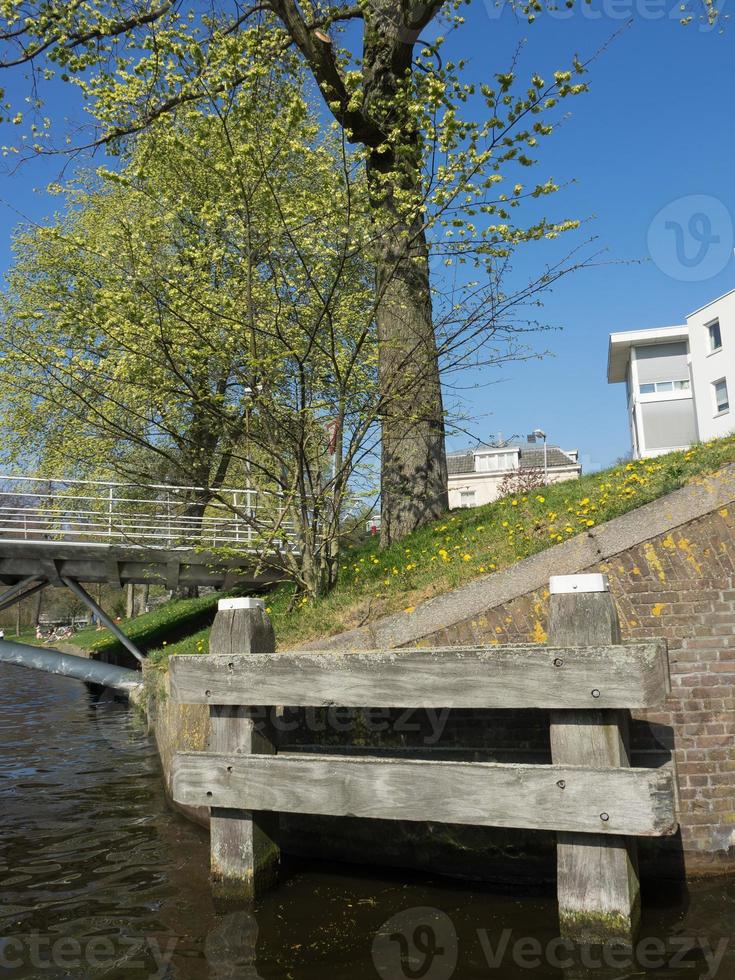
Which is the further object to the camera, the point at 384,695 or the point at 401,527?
the point at 401,527

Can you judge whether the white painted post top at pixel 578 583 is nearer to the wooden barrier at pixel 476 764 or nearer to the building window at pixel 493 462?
the wooden barrier at pixel 476 764

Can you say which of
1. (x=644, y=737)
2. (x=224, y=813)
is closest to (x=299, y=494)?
(x=224, y=813)

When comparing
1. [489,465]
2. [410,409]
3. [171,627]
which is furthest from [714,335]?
[410,409]

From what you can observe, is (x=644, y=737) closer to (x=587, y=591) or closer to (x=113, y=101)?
(x=587, y=591)

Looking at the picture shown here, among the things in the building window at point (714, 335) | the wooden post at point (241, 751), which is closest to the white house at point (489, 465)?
the building window at point (714, 335)

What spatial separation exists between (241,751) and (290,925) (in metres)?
1.12

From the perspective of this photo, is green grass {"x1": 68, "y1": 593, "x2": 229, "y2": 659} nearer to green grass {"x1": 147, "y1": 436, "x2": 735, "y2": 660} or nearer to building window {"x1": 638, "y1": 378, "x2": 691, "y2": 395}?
green grass {"x1": 147, "y1": 436, "x2": 735, "y2": 660}

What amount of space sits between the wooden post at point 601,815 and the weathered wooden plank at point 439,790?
13 centimetres

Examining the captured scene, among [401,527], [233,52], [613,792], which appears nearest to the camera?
[613,792]

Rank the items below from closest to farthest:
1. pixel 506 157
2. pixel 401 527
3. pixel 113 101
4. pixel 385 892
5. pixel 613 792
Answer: pixel 613 792, pixel 385 892, pixel 506 157, pixel 113 101, pixel 401 527

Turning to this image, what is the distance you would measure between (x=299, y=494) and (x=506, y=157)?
410cm

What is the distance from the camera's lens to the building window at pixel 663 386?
44500mm

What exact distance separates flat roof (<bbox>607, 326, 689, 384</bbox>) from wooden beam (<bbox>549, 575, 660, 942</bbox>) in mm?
41935

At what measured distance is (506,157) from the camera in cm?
833
